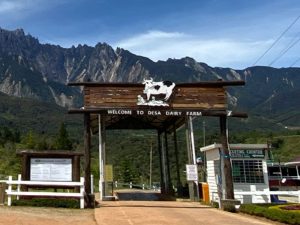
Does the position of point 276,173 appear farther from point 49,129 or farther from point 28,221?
point 49,129

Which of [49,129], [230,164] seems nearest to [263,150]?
[230,164]

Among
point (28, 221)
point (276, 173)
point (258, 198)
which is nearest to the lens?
point (28, 221)

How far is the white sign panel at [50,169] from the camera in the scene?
21.3 metres

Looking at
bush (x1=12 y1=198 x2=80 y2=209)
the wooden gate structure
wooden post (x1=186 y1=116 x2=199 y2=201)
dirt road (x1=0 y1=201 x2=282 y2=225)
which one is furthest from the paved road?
wooden post (x1=186 y1=116 x2=199 y2=201)

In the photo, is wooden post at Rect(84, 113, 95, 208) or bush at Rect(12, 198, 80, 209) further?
wooden post at Rect(84, 113, 95, 208)

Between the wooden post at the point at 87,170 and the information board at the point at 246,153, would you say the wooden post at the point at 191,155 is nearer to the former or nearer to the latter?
the information board at the point at 246,153

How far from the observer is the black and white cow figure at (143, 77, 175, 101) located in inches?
925

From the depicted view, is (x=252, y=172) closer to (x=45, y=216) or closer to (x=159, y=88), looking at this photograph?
(x=159, y=88)

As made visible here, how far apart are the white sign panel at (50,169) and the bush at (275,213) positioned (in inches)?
308

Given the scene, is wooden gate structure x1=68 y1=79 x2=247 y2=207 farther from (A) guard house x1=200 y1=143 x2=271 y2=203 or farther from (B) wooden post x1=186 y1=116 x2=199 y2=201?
(B) wooden post x1=186 y1=116 x2=199 y2=201

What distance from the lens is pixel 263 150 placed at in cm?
2525

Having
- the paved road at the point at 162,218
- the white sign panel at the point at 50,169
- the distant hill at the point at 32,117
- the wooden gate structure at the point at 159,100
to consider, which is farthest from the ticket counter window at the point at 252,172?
the distant hill at the point at 32,117

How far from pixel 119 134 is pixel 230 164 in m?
103

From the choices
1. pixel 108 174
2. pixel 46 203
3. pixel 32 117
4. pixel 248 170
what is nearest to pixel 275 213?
pixel 248 170
